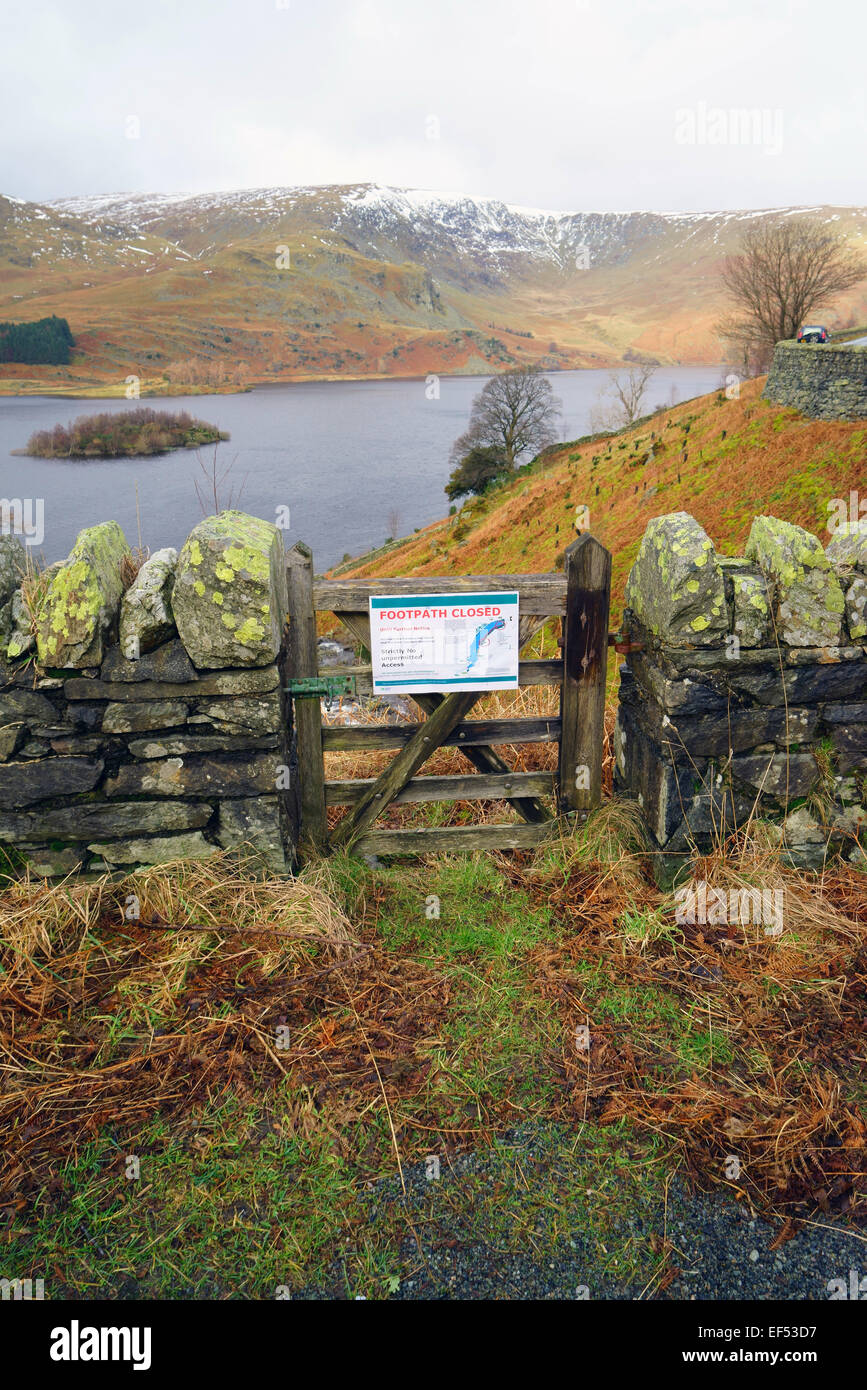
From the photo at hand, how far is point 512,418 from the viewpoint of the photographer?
5772cm

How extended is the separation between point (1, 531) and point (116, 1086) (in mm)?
3242

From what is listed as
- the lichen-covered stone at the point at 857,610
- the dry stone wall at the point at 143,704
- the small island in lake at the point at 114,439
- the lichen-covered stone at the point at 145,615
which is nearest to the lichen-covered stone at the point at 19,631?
the dry stone wall at the point at 143,704

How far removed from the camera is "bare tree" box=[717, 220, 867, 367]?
133ft

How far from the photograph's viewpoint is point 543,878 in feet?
16.1

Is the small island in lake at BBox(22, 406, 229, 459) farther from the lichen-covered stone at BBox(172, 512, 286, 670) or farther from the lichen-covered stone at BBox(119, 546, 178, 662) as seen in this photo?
the lichen-covered stone at BBox(172, 512, 286, 670)

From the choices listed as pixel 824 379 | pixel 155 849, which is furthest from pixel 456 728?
pixel 824 379

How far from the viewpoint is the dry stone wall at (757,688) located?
4402 millimetres

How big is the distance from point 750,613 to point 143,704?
3.68 metres

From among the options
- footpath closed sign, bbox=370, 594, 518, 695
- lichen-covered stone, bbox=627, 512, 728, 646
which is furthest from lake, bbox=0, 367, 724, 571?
lichen-covered stone, bbox=627, 512, 728, 646

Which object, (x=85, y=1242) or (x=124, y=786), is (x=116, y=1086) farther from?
(x=124, y=786)

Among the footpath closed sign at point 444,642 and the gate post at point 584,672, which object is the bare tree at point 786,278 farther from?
the footpath closed sign at point 444,642

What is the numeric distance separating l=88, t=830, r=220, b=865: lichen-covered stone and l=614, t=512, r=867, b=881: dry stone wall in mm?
2986

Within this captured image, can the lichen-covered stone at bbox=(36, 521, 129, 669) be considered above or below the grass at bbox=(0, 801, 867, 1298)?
above

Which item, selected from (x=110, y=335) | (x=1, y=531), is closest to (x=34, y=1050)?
(x=1, y=531)
